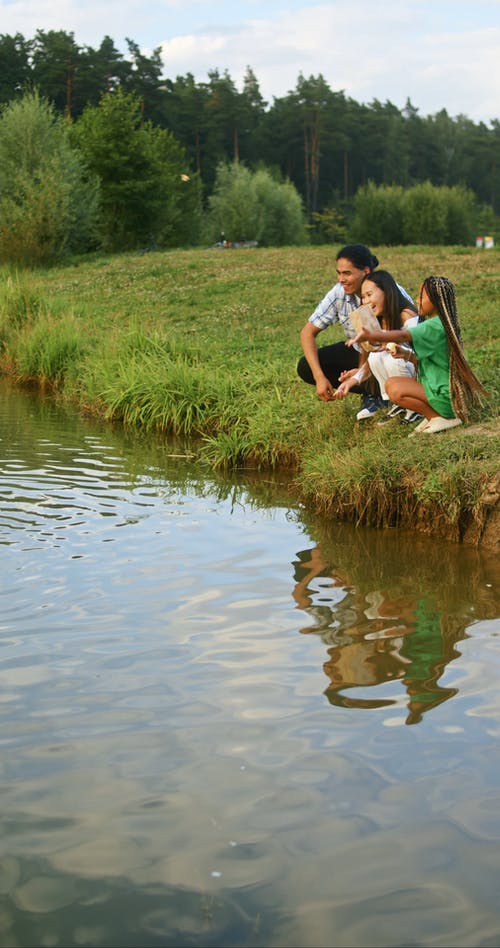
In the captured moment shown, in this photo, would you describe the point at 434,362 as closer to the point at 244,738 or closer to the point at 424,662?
the point at 424,662

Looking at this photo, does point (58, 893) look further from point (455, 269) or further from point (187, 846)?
point (455, 269)

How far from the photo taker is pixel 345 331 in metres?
8.87

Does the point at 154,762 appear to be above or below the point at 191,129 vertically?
below

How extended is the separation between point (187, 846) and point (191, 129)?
8771cm

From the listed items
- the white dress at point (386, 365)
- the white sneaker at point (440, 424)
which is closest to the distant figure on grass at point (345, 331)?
the white dress at point (386, 365)

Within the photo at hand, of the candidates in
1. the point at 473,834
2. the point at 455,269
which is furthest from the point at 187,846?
the point at 455,269

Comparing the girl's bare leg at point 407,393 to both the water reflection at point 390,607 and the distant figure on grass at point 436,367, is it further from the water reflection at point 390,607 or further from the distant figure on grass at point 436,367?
the water reflection at point 390,607

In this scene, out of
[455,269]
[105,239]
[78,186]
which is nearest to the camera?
[455,269]

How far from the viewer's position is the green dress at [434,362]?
26.5 ft

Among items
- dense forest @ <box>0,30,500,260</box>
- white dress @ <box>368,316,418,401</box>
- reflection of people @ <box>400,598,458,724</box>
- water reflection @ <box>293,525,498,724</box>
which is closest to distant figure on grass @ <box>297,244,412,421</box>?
white dress @ <box>368,316,418,401</box>

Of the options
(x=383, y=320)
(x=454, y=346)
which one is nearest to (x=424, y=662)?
(x=454, y=346)

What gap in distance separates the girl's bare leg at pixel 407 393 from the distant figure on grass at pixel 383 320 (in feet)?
0.48

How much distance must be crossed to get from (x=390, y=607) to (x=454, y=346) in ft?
9.12

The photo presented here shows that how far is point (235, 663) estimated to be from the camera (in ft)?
16.0
